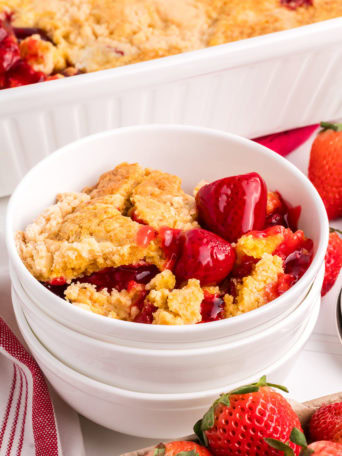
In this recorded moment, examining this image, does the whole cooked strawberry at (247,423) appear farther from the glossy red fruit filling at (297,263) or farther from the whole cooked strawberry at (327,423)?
the glossy red fruit filling at (297,263)

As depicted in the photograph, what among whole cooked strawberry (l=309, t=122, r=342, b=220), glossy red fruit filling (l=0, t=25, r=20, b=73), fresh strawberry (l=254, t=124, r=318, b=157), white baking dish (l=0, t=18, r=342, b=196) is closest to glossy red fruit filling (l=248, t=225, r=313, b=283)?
whole cooked strawberry (l=309, t=122, r=342, b=220)

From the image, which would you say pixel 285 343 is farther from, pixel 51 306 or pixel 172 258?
pixel 51 306

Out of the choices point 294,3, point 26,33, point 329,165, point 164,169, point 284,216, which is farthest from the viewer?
point 294,3

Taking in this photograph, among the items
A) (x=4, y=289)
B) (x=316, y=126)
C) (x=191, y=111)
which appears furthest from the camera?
(x=316, y=126)

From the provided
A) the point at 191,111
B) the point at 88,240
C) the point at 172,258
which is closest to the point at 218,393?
the point at 172,258

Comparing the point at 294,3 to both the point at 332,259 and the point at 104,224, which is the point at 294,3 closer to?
the point at 332,259

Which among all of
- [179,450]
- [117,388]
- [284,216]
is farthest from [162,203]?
[179,450]
